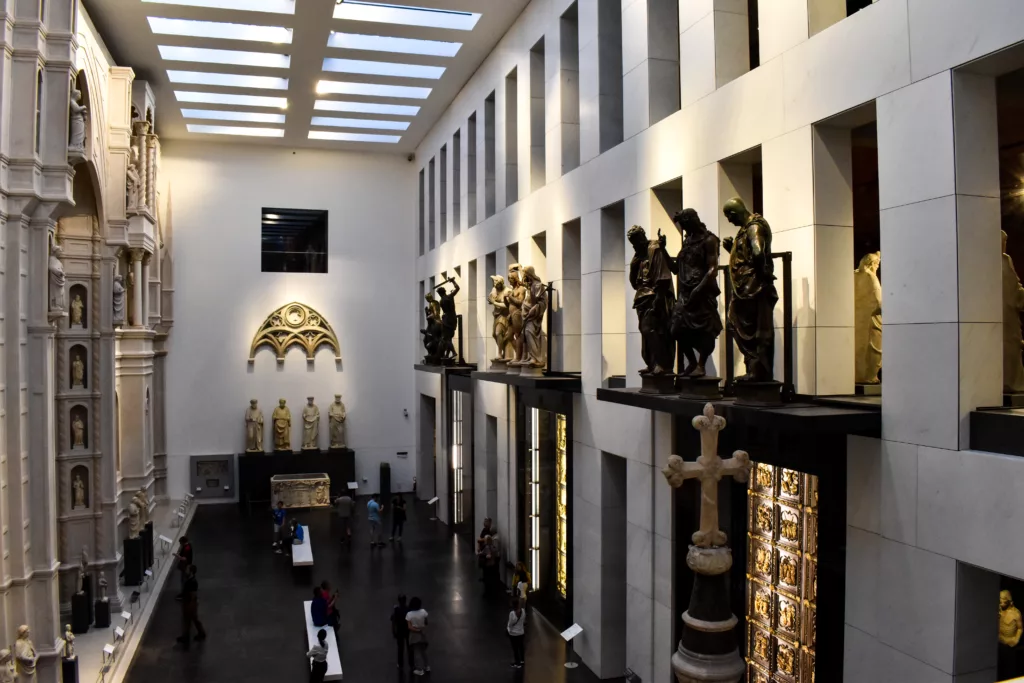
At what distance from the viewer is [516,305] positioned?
14.8 meters

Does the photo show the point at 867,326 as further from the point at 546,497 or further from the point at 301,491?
the point at 301,491

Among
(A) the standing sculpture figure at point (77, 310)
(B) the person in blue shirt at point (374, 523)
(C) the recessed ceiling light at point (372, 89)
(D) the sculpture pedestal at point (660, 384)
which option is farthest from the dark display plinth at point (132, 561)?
(D) the sculpture pedestal at point (660, 384)

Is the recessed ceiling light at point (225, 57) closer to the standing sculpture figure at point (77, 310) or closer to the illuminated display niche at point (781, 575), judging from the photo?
the standing sculpture figure at point (77, 310)

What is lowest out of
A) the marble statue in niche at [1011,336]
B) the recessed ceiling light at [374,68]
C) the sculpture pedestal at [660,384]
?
the sculpture pedestal at [660,384]

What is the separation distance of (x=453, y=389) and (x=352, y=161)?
1072 cm

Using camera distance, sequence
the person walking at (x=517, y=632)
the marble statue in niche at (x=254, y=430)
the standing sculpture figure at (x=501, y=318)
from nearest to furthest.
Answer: the person walking at (x=517, y=632)
the standing sculpture figure at (x=501, y=318)
the marble statue in niche at (x=254, y=430)

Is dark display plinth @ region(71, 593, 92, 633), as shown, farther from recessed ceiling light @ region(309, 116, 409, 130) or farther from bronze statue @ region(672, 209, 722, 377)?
recessed ceiling light @ region(309, 116, 409, 130)

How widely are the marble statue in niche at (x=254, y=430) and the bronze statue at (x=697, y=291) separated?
20255 mm

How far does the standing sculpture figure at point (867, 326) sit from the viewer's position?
8.22 meters

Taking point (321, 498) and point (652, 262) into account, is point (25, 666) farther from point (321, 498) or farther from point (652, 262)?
point (321, 498)

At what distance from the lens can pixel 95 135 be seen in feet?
54.0

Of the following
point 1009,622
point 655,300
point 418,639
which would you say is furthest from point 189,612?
point 1009,622

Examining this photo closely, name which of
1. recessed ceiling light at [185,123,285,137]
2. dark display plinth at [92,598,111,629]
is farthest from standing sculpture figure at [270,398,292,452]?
dark display plinth at [92,598,111,629]

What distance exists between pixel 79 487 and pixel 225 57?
10466mm
